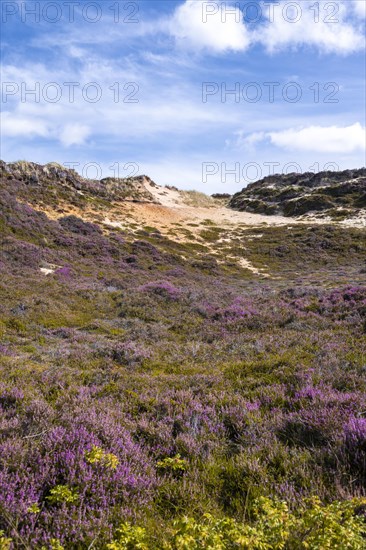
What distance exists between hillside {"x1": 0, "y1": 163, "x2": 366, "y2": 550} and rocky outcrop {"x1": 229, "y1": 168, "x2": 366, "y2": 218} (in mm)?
68069

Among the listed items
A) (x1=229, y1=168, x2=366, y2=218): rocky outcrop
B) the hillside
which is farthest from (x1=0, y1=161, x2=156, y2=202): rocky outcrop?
the hillside

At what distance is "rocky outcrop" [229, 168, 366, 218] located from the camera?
78.1m

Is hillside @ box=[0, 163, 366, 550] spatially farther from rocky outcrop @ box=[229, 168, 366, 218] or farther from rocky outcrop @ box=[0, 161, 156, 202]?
rocky outcrop @ box=[229, 168, 366, 218]

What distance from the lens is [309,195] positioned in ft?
278

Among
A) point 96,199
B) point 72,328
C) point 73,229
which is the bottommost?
Answer: point 72,328

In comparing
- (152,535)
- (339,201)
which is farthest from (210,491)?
(339,201)

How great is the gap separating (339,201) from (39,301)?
8024cm

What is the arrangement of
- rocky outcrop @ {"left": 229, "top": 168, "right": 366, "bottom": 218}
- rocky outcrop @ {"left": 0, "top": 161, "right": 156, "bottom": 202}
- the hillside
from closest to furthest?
the hillside, rocky outcrop @ {"left": 0, "top": 161, "right": 156, "bottom": 202}, rocky outcrop @ {"left": 229, "top": 168, "right": 366, "bottom": 218}

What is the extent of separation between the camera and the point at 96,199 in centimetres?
5891

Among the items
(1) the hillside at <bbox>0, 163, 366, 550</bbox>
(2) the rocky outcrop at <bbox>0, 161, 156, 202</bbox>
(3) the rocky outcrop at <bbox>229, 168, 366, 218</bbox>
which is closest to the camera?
(1) the hillside at <bbox>0, 163, 366, 550</bbox>

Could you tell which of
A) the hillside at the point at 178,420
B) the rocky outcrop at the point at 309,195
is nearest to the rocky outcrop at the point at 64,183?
the rocky outcrop at the point at 309,195

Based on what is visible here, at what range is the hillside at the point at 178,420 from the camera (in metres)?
2.88

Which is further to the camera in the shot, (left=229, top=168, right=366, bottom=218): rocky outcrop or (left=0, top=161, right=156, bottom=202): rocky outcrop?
(left=229, top=168, right=366, bottom=218): rocky outcrop

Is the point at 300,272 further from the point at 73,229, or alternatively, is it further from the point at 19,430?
the point at 19,430
